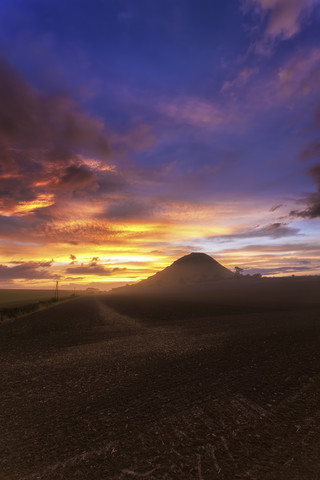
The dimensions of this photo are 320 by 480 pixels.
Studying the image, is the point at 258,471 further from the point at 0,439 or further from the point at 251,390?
the point at 0,439

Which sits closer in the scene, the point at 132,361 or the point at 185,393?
the point at 185,393

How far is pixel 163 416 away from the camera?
5.84m

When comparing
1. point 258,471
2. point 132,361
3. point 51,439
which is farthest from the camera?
point 132,361

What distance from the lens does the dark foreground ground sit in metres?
4.14

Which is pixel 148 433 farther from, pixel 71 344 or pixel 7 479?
pixel 71 344

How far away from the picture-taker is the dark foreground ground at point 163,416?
4137mm

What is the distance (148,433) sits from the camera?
16.8 feet

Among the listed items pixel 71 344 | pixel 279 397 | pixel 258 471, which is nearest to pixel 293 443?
pixel 258 471

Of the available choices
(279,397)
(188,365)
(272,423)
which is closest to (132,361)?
(188,365)

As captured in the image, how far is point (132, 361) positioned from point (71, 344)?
19.9ft

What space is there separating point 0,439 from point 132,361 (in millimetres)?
6157

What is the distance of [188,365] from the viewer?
990 centimetres

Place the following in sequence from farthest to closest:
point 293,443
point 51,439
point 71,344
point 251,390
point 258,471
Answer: point 71,344
point 251,390
point 51,439
point 293,443
point 258,471

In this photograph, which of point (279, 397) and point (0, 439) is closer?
point (0, 439)
